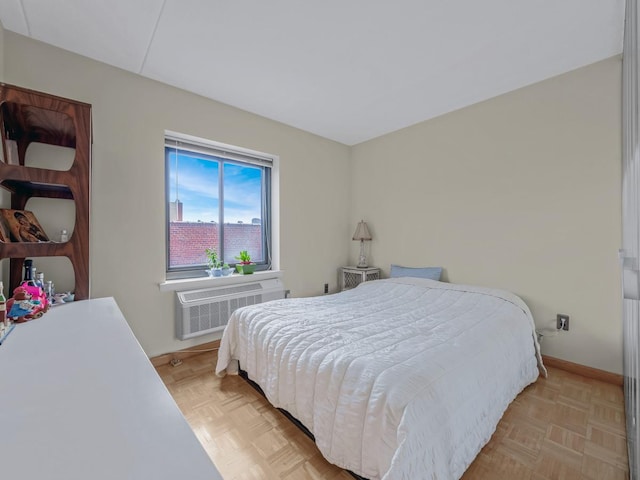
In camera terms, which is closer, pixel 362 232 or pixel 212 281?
pixel 212 281

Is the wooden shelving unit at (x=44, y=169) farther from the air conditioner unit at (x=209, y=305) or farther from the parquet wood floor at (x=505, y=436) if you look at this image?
the parquet wood floor at (x=505, y=436)

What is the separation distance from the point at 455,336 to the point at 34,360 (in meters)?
1.84

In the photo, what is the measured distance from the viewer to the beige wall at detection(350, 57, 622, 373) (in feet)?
7.02

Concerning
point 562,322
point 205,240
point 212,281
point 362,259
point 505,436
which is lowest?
point 505,436

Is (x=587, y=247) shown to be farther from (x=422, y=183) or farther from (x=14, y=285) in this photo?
(x=14, y=285)

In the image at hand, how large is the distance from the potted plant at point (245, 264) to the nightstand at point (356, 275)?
1310mm

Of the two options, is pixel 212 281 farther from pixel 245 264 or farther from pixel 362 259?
pixel 362 259

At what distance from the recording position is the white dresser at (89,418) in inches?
17.0

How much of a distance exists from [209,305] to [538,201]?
313 centimetres

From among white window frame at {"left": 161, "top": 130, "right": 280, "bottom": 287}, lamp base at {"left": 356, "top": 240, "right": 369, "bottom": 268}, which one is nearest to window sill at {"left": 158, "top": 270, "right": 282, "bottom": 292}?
white window frame at {"left": 161, "top": 130, "right": 280, "bottom": 287}

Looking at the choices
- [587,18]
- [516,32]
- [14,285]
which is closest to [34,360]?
[14,285]

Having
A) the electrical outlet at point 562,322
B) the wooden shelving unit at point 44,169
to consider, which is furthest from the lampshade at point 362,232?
the wooden shelving unit at point 44,169

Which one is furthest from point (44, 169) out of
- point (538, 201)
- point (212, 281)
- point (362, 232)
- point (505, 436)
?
point (538, 201)

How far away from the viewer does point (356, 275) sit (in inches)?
146
